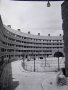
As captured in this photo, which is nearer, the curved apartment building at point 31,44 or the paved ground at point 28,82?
the paved ground at point 28,82

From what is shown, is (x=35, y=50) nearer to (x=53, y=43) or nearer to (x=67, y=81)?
(x=53, y=43)

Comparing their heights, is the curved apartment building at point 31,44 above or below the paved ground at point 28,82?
above

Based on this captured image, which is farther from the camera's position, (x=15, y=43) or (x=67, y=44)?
(x=15, y=43)

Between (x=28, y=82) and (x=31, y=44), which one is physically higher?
(x=31, y=44)

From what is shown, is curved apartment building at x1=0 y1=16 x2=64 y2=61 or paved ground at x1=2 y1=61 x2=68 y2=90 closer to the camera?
paved ground at x1=2 y1=61 x2=68 y2=90

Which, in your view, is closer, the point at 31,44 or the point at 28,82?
the point at 28,82

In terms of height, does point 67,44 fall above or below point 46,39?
below

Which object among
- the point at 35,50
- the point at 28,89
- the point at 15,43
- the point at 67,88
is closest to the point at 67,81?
the point at 67,88

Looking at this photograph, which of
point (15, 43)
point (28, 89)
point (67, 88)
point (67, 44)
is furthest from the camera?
point (15, 43)

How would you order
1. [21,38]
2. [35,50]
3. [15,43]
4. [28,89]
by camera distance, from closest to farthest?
[28,89] < [15,43] < [21,38] < [35,50]

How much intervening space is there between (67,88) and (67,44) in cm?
555

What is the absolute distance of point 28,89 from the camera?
15703 millimetres

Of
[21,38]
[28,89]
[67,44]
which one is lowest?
[28,89]

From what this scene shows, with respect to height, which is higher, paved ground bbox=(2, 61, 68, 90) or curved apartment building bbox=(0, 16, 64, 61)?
curved apartment building bbox=(0, 16, 64, 61)
